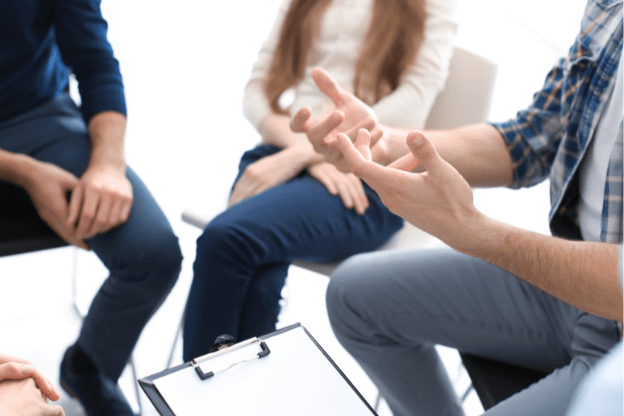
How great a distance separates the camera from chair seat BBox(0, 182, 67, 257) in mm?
1037

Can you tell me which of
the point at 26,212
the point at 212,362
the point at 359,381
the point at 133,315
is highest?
the point at 212,362

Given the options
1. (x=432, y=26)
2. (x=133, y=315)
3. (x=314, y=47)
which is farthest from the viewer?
(x=314, y=47)

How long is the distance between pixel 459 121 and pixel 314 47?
397 mm

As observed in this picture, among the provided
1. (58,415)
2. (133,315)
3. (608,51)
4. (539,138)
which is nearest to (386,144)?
(539,138)

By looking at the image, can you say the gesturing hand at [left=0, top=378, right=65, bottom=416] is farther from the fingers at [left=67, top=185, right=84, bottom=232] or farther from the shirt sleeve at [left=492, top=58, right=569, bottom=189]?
the shirt sleeve at [left=492, top=58, right=569, bottom=189]

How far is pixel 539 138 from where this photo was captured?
1066mm

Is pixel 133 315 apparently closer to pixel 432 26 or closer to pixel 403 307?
pixel 403 307

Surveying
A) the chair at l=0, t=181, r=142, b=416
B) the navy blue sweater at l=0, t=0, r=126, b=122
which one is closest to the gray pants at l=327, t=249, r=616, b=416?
the chair at l=0, t=181, r=142, b=416

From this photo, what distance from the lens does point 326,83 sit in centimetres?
103

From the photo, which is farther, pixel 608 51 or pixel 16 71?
pixel 16 71

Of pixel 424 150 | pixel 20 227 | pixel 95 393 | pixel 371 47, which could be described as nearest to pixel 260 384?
pixel 424 150

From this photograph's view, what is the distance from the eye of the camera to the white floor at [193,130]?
152 centimetres

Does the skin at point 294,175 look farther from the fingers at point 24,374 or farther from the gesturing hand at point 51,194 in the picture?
the fingers at point 24,374

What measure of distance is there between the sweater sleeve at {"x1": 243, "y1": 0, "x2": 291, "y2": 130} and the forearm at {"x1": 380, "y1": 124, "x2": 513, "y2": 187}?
0.38 m
